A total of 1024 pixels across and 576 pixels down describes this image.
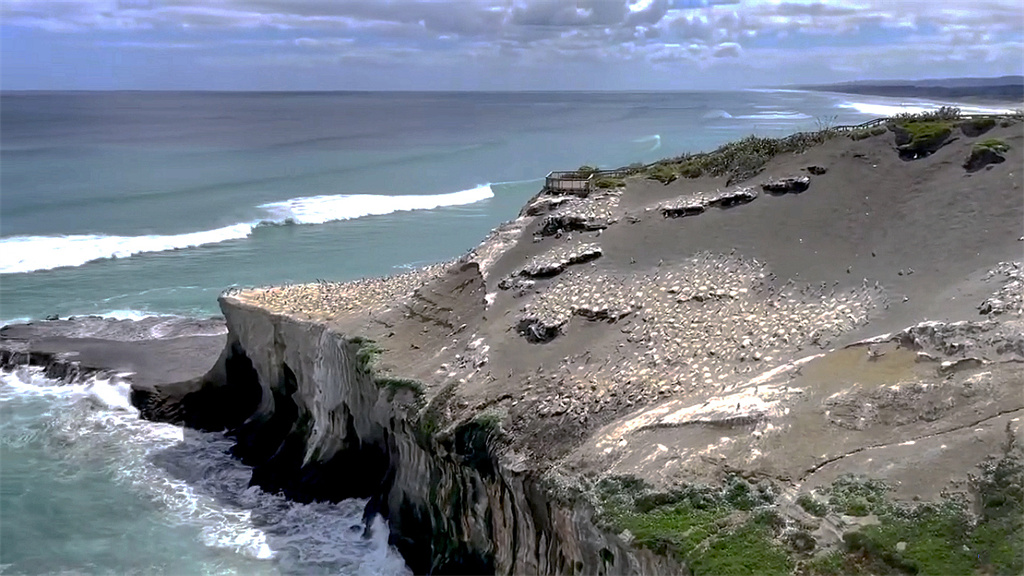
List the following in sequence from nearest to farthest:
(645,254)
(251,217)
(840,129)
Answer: (645,254)
(840,129)
(251,217)

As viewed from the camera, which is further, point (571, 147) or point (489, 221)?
point (571, 147)

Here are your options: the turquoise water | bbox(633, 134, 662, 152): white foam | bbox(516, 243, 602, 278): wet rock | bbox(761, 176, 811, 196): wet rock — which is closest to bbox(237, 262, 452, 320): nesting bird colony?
bbox(516, 243, 602, 278): wet rock

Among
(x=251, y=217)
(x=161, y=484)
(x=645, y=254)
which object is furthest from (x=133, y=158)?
(x=645, y=254)

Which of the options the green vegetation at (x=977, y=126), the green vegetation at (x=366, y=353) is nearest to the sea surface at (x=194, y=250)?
the green vegetation at (x=366, y=353)

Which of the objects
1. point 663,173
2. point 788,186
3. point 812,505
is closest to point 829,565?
point 812,505

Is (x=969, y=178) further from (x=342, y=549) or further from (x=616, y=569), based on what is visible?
(x=342, y=549)

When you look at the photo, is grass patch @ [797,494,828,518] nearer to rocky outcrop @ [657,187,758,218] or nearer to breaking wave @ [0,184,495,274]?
rocky outcrop @ [657,187,758,218]
